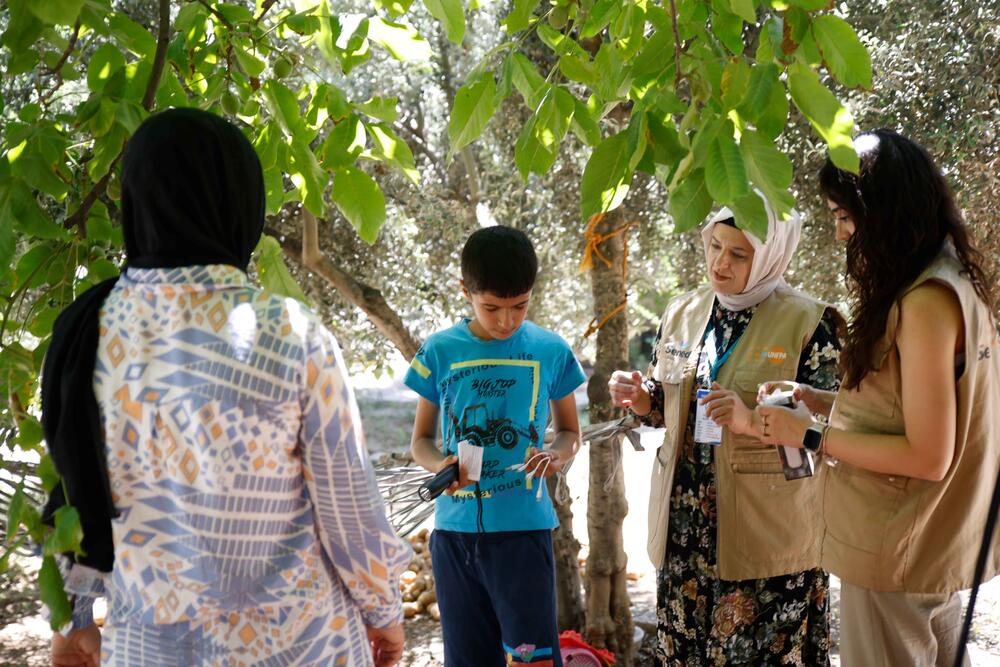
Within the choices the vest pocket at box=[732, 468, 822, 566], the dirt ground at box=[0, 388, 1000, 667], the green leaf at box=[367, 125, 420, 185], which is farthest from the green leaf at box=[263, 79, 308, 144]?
the dirt ground at box=[0, 388, 1000, 667]

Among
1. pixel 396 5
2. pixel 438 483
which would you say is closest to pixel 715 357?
pixel 438 483

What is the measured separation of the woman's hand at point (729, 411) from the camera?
6.46ft

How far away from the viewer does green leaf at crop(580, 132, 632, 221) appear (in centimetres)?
150

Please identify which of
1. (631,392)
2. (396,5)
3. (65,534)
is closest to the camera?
(65,534)

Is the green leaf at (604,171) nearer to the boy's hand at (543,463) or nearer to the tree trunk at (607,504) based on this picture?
the boy's hand at (543,463)

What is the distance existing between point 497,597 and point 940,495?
3.27 ft

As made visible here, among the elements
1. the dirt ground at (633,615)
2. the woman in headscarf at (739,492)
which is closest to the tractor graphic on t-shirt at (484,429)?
the woman in headscarf at (739,492)

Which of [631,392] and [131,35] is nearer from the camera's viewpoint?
[131,35]

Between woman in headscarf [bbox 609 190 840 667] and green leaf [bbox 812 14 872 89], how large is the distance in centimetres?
69

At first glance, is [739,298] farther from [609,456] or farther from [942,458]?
[609,456]

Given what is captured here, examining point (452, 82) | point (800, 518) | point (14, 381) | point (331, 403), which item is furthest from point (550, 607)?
point (452, 82)

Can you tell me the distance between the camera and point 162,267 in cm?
127

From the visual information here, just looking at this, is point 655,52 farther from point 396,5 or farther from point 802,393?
point 802,393

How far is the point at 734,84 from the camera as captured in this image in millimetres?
1346
